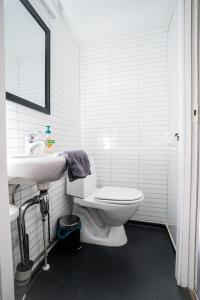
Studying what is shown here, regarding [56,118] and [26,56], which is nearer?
[26,56]

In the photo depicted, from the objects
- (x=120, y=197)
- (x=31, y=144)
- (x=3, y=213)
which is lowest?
(x=120, y=197)

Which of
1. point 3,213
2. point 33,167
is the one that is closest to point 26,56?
point 33,167

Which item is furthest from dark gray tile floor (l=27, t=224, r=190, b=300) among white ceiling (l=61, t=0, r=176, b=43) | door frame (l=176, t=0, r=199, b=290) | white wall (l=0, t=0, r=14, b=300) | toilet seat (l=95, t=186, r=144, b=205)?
white ceiling (l=61, t=0, r=176, b=43)

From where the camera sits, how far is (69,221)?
143cm

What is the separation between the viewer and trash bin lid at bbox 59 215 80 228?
1.38m

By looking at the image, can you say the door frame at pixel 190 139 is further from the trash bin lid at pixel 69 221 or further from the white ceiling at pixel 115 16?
the trash bin lid at pixel 69 221

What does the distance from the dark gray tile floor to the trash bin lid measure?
9.9 inches

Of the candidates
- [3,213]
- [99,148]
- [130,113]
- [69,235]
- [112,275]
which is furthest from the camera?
[99,148]

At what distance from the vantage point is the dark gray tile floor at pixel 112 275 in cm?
101

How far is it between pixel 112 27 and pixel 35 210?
195cm

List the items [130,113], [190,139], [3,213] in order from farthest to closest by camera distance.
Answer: [130,113] < [190,139] < [3,213]

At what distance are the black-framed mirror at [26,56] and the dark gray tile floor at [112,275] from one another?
1246 millimetres

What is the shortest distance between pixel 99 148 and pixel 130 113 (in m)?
0.56

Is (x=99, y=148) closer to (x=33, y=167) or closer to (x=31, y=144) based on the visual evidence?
(x=31, y=144)
